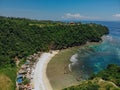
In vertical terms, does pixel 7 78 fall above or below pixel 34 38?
below

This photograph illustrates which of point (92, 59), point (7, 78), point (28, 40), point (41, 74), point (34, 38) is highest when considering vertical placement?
point (34, 38)

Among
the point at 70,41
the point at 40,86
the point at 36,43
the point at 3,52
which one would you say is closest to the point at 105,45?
the point at 70,41

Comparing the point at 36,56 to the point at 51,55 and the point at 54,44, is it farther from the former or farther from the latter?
the point at 54,44

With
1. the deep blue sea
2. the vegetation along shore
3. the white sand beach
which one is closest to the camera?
the white sand beach

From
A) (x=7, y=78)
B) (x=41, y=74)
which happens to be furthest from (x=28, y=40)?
(x=7, y=78)

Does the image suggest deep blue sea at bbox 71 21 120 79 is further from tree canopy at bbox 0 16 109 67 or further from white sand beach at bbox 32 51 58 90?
white sand beach at bbox 32 51 58 90

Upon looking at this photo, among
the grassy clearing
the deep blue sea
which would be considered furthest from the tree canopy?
the deep blue sea

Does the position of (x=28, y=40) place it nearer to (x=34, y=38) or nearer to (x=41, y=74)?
(x=34, y=38)
